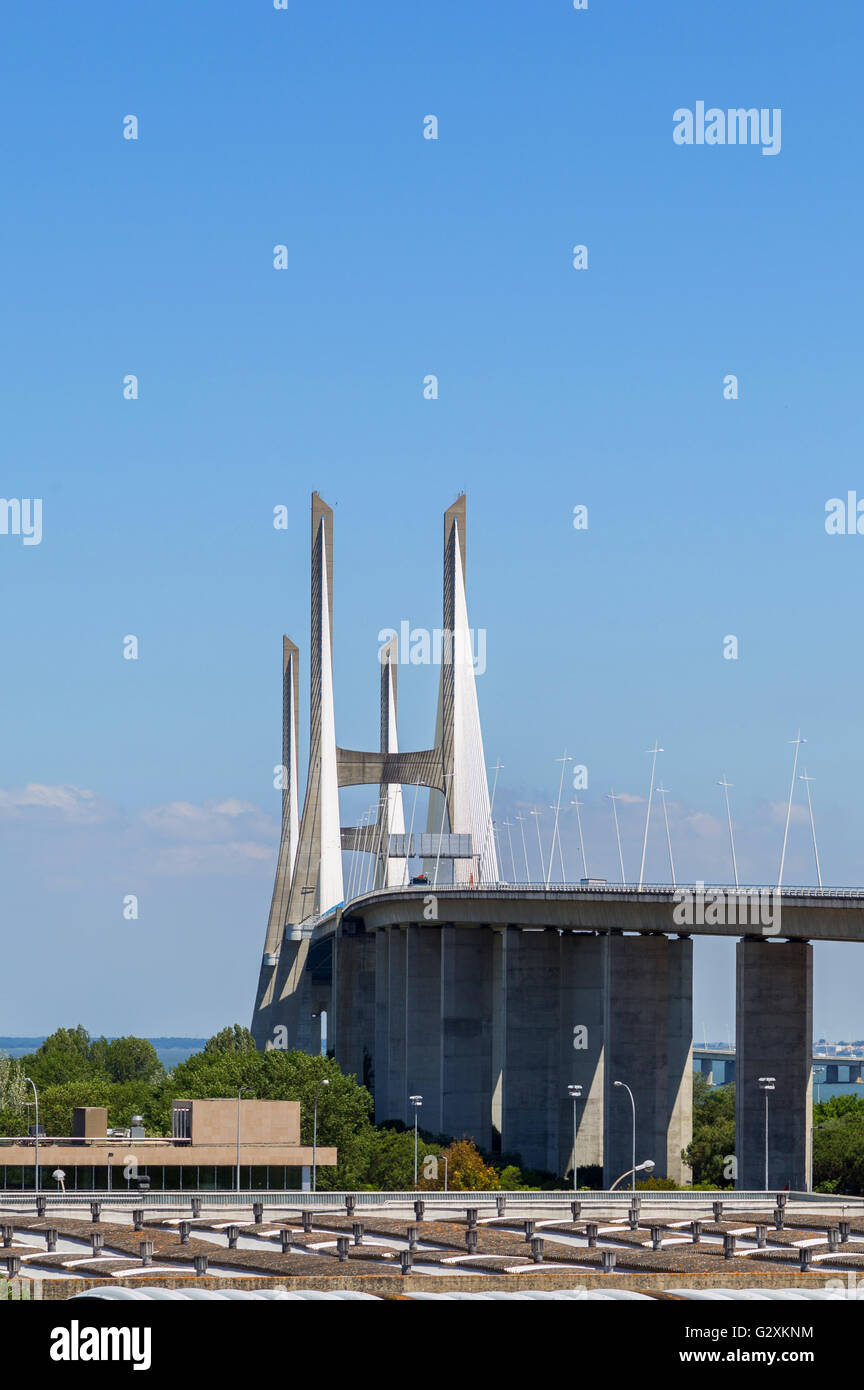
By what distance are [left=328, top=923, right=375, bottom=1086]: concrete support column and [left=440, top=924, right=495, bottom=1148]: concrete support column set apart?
2683 cm

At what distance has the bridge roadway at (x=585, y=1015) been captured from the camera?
75.9m

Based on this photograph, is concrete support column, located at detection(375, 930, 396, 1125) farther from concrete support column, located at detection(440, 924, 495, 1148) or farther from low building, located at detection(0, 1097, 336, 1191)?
low building, located at detection(0, 1097, 336, 1191)

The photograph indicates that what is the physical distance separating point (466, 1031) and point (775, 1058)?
29866 mm

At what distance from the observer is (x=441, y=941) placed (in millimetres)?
107938

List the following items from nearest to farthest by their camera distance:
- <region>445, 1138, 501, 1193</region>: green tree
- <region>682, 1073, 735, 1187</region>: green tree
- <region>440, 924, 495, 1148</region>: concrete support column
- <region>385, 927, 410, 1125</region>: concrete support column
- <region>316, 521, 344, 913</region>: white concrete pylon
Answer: <region>682, 1073, 735, 1187</region>: green tree, <region>445, 1138, 501, 1193</region>: green tree, <region>440, 924, 495, 1148</region>: concrete support column, <region>385, 927, 410, 1125</region>: concrete support column, <region>316, 521, 344, 913</region>: white concrete pylon

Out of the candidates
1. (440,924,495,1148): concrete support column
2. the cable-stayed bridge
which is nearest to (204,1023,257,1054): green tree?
the cable-stayed bridge

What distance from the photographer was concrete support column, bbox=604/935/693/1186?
277 feet

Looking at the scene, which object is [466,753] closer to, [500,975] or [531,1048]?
[500,975]

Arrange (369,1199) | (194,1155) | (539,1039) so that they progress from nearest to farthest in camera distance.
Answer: (369,1199) → (194,1155) → (539,1039)

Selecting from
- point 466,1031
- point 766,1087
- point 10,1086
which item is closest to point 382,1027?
point 466,1031

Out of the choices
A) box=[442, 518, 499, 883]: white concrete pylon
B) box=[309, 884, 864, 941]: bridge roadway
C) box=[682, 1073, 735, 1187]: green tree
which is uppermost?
box=[442, 518, 499, 883]: white concrete pylon

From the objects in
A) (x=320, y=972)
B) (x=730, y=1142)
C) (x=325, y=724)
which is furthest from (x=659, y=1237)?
(x=320, y=972)

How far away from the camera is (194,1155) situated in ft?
220
